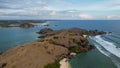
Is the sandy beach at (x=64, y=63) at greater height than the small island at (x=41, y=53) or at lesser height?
lesser

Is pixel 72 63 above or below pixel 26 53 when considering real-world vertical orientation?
below

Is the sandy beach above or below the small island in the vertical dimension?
below

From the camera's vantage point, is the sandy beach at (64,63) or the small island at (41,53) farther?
the sandy beach at (64,63)

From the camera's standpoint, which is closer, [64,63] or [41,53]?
[41,53]

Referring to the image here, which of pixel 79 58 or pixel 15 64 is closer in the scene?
pixel 15 64

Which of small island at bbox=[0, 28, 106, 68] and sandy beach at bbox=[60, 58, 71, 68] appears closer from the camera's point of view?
small island at bbox=[0, 28, 106, 68]

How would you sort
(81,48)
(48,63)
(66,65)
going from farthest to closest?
(81,48) < (66,65) < (48,63)

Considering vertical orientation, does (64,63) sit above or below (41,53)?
below

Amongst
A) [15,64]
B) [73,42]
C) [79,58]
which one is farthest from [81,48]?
[15,64]

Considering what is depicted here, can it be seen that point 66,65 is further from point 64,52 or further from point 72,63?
point 64,52

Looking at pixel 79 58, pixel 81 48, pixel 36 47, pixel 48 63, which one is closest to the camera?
pixel 48 63

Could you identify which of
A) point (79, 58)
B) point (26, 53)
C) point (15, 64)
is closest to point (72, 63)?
point (79, 58)
